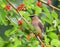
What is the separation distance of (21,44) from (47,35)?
0.26 meters

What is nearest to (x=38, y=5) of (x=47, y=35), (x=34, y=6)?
(x=34, y=6)

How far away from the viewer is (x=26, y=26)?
2391 millimetres

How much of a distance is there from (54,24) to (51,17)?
6cm

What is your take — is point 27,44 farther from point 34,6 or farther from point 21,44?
point 34,6

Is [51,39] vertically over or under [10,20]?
under

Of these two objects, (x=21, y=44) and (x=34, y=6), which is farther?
(x=34, y=6)

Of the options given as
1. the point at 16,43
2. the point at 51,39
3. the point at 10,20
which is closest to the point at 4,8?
the point at 10,20

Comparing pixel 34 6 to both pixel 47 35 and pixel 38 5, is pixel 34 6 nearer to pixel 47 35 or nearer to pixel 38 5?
pixel 38 5

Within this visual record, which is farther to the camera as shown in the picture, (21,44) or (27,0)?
(27,0)

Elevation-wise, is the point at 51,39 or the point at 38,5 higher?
the point at 38,5

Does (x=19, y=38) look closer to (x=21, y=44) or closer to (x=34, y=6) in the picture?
(x=21, y=44)

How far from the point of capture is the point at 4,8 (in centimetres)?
250

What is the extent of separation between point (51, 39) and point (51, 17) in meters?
0.17

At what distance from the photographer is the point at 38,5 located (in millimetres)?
2643
